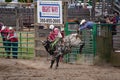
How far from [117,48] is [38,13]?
381 cm

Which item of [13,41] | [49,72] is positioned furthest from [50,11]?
[49,72]

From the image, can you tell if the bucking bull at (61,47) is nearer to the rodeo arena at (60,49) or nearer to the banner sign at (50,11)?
the rodeo arena at (60,49)

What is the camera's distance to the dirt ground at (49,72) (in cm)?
1295

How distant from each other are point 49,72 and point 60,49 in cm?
155

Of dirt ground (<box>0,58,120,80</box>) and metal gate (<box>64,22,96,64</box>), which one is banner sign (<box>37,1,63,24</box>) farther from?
dirt ground (<box>0,58,120,80</box>)

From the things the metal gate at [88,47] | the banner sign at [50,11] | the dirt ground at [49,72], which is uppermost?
the banner sign at [50,11]

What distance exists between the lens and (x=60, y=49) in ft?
51.0

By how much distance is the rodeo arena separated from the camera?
559 inches

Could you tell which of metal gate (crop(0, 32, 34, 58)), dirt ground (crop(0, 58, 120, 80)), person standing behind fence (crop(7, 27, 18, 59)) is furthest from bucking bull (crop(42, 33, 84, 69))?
person standing behind fence (crop(7, 27, 18, 59))

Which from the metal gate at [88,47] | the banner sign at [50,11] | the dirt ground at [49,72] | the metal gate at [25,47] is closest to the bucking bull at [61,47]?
the dirt ground at [49,72]

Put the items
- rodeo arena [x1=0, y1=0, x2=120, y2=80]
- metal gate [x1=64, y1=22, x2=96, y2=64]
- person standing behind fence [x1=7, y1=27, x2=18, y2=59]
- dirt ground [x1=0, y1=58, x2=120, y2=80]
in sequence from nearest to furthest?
1. dirt ground [x1=0, y1=58, x2=120, y2=80]
2. rodeo arena [x1=0, y1=0, x2=120, y2=80]
3. metal gate [x1=64, y1=22, x2=96, y2=64]
4. person standing behind fence [x1=7, y1=27, x2=18, y2=59]

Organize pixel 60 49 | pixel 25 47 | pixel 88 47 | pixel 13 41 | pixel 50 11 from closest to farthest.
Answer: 1. pixel 60 49
2. pixel 88 47
3. pixel 50 11
4. pixel 25 47
5. pixel 13 41

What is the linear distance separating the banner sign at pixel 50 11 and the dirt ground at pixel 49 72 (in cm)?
178

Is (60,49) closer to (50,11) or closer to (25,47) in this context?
(50,11)
